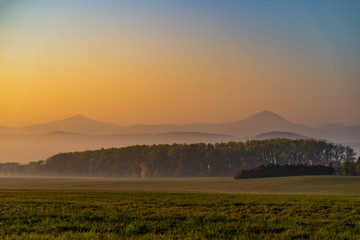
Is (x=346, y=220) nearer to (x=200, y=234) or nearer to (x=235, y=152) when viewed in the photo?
(x=200, y=234)

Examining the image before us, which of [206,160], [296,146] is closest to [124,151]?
[206,160]

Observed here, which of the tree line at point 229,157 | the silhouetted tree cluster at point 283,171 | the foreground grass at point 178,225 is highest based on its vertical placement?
the tree line at point 229,157

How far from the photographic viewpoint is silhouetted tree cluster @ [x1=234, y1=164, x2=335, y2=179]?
110 meters

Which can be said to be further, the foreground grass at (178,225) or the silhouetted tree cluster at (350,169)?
the silhouetted tree cluster at (350,169)

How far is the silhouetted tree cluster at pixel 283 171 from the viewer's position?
362 ft

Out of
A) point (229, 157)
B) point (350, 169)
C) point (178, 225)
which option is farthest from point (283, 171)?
point (178, 225)

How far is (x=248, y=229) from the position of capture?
48.3 ft

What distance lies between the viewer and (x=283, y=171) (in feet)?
365

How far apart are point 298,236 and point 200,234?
3064 mm

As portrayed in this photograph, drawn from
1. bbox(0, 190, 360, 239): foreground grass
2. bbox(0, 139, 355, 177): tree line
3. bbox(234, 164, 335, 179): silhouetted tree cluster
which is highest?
bbox(0, 139, 355, 177): tree line

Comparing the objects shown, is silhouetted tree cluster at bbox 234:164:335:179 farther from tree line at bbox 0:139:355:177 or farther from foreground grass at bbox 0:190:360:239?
foreground grass at bbox 0:190:360:239

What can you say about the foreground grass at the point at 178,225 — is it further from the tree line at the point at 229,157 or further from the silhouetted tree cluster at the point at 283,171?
the tree line at the point at 229,157

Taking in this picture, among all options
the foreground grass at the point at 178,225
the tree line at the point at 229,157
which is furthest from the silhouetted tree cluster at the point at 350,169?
the foreground grass at the point at 178,225

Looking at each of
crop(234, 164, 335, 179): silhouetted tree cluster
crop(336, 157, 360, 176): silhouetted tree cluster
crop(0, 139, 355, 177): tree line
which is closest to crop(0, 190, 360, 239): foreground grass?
crop(234, 164, 335, 179): silhouetted tree cluster
